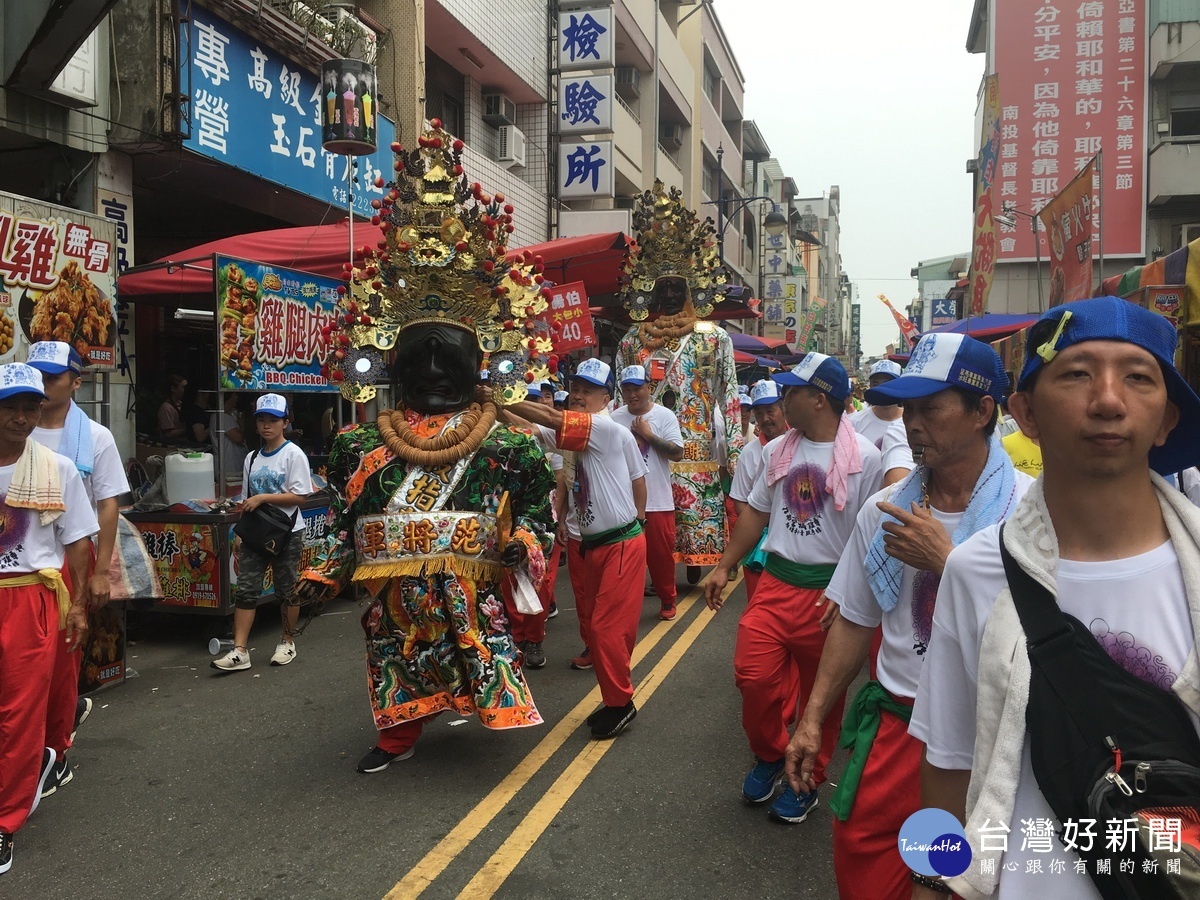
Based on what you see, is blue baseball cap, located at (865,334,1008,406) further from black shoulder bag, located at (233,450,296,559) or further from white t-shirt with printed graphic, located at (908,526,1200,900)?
black shoulder bag, located at (233,450,296,559)

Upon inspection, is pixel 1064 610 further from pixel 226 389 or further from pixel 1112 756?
pixel 226 389

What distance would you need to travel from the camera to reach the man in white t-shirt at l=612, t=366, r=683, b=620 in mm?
7805

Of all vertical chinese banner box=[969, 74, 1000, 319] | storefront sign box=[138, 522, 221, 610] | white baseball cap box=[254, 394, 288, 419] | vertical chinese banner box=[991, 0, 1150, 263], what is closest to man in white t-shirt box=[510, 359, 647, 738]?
white baseball cap box=[254, 394, 288, 419]

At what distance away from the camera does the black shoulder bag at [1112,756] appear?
4.65 ft

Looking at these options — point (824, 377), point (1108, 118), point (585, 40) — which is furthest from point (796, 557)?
point (1108, 118)

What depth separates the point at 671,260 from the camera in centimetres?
976

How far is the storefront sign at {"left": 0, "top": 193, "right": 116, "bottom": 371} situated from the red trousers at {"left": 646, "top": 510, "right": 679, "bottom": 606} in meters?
4.34

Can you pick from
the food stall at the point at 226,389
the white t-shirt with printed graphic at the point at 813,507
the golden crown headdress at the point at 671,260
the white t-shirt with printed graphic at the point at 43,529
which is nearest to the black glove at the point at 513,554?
the white t-shirt with printed graphic at the point at 813,507

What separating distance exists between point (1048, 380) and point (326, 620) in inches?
293

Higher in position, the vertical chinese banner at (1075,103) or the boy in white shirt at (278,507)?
the vertical chinese banner at (1075,103)

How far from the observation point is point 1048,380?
1.65m

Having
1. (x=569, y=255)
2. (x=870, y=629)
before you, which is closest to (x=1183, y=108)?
(x=569, y=255)

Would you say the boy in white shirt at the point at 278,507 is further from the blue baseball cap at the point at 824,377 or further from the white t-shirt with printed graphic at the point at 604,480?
the blue baseball cap at the point at 824,377

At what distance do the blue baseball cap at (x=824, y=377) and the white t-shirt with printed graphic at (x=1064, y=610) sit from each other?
2.69m
